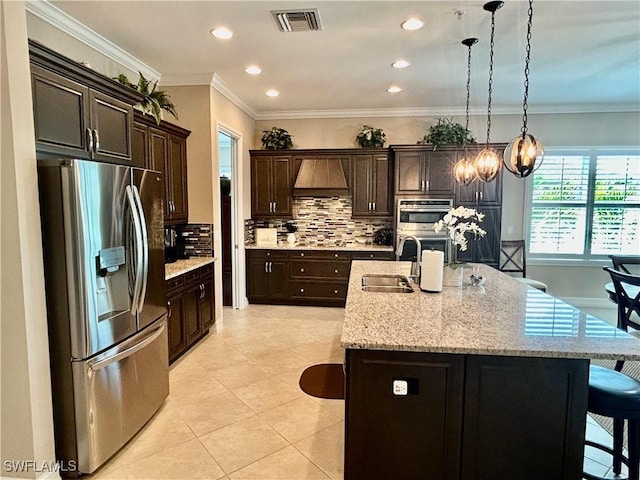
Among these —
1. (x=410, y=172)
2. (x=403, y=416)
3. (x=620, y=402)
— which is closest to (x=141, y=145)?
(x=403, y=416)

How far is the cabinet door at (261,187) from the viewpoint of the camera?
5676 millimetres

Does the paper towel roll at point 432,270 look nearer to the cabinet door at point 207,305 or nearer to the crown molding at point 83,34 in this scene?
the cabinet door at point 207,305

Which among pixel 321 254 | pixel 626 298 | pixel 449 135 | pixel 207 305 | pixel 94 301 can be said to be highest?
pixel 449 135

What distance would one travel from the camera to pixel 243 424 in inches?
102

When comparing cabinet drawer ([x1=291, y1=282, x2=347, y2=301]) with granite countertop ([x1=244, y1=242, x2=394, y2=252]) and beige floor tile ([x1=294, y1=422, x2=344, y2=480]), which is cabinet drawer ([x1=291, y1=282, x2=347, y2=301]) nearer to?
granite countertop ([x1=244, y1=242, x2=394, y2=252])

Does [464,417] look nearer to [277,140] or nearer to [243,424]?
[243,424]

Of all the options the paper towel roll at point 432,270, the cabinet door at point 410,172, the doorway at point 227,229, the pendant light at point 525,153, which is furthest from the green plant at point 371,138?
the paper towel roll at point 432,270

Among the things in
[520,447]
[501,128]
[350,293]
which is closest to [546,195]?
[501,128]

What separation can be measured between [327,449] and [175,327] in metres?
1.83

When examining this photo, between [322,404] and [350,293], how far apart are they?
94 centimetres

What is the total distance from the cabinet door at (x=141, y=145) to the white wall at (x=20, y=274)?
1.30 m

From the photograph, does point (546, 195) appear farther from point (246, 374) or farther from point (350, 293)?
point (246, 374)

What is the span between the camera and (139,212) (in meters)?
2.35

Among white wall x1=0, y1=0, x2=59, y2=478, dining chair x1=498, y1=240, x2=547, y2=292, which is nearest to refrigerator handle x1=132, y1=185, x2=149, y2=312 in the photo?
white wall x1=0, y1=0, x2=59, y2=478
